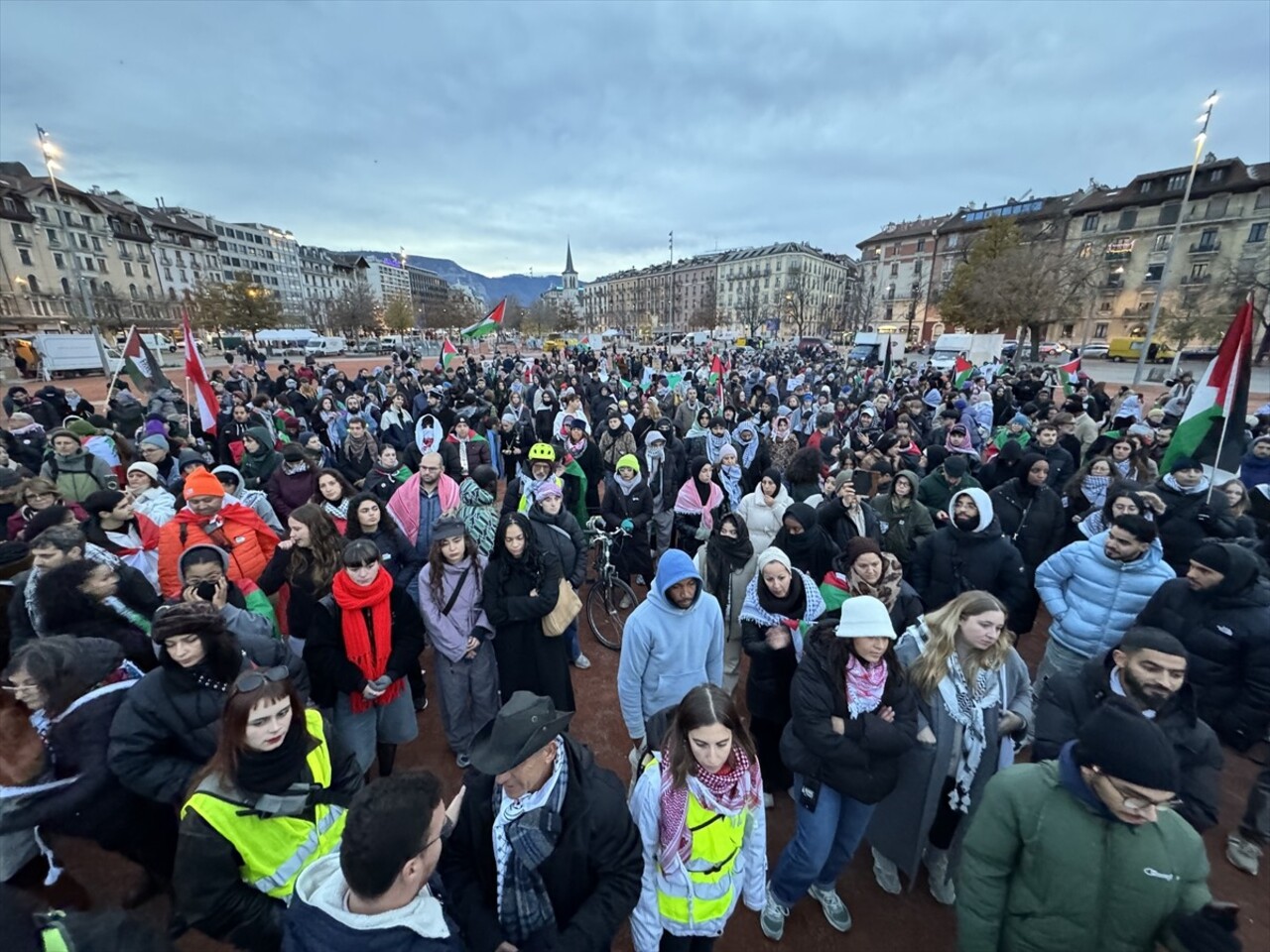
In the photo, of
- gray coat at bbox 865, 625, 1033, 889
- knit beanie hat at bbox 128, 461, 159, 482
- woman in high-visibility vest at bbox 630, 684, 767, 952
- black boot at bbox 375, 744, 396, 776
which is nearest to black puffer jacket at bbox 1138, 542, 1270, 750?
gray coat at bbox 865, 625, 1033, 889

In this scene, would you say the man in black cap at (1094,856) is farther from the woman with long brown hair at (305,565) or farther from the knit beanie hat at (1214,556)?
→ the woman with long brown hair at (305,565)

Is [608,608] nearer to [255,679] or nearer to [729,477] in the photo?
[729,477]

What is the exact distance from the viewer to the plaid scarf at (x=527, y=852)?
1.80 meters

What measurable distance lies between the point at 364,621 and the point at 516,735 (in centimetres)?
204

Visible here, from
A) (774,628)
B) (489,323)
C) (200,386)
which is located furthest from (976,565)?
(489,323)

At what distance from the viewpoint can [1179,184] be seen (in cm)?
4650

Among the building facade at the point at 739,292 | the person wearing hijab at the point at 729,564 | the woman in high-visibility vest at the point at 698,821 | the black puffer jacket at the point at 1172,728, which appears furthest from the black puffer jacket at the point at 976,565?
the building facade at the point at 739,292

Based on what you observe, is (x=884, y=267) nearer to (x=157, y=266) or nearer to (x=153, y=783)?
(x=153, y=783)

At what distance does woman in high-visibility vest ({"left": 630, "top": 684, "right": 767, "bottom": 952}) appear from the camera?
81.4 inches

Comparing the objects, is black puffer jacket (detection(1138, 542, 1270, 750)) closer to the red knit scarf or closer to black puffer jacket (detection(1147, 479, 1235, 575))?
black puffer jacket (detection(1147, 479, 1235, 575))

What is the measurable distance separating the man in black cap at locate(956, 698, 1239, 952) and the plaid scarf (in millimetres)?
1605

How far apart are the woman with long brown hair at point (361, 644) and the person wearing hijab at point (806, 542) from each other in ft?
9.67

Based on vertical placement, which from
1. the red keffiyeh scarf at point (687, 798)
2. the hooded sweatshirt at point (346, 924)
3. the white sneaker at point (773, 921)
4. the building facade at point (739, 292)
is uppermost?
the building facade at point (739, 292)

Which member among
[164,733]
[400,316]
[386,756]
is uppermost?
[400,316]
